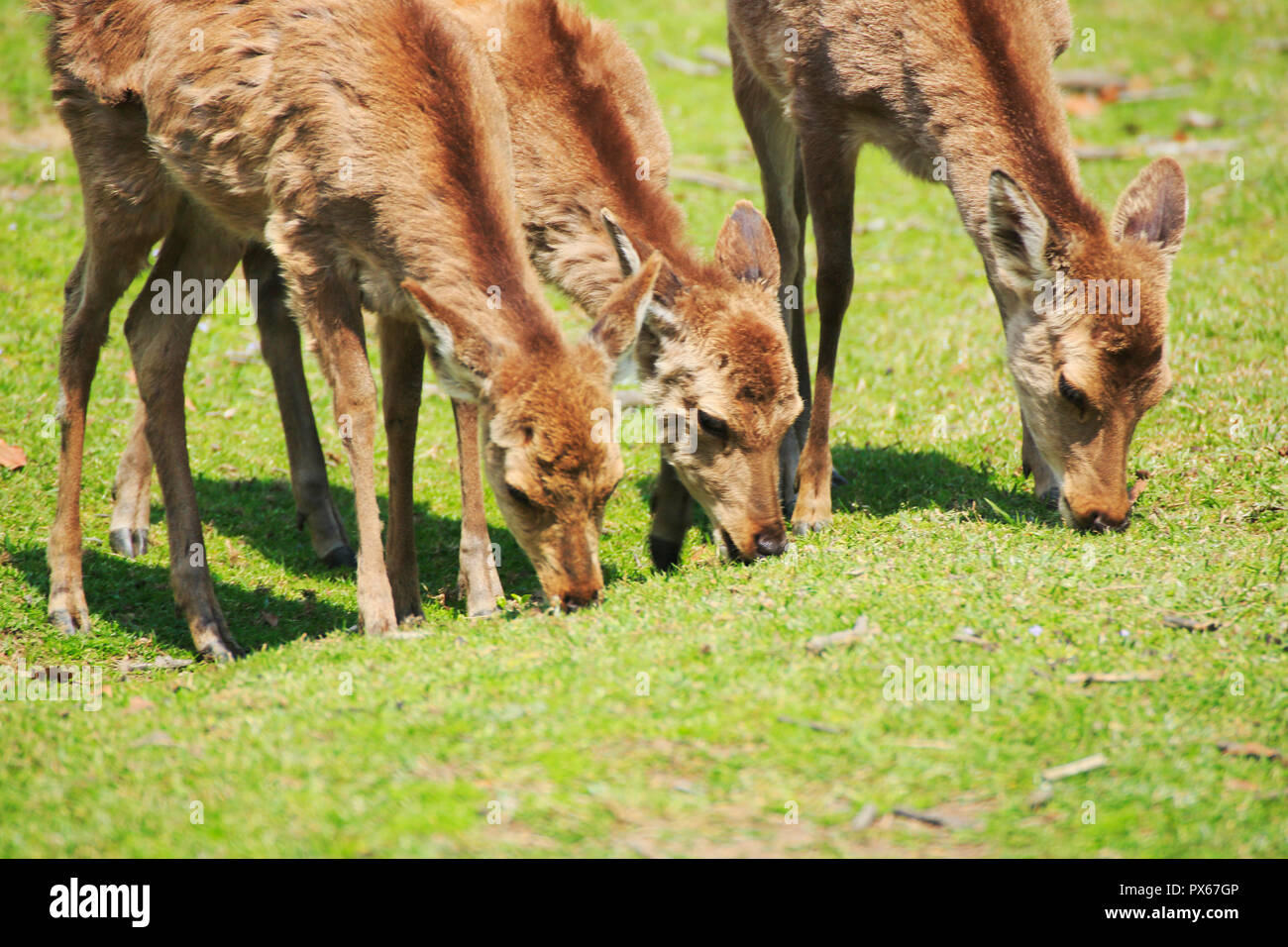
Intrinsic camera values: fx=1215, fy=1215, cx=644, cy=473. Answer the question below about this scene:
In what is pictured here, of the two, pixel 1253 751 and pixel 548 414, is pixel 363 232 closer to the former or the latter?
pixel 548 414

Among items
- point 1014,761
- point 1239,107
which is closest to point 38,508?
point 1014,761

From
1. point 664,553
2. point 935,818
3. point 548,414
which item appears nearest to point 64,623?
point 548,414

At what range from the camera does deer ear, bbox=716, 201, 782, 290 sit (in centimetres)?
654

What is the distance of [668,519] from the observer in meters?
6.96

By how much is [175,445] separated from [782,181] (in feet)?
13.9

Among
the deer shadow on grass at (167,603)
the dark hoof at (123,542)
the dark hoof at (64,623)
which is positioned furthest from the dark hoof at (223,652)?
the dark hoof at (123,542)

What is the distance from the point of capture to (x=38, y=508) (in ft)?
25.3

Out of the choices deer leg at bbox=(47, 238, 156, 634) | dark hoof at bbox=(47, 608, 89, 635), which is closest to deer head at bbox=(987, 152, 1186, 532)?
deer leg at bbox=(47, 238, 156, 634)

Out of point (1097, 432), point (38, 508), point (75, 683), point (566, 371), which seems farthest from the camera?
point (38, 508)

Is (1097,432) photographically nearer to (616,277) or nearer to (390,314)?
(616,277)

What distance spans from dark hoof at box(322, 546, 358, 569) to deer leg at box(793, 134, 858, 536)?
2.85 meters

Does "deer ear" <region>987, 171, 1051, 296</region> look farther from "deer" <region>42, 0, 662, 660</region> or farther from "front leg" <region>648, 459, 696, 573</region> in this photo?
"front leg" <region>648, 459, 696, 573</region>

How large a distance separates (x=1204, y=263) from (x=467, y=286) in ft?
26.9

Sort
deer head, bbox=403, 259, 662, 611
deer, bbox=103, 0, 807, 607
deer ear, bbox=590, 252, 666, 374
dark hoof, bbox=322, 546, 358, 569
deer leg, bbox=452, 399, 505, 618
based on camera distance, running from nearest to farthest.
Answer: deer head, bbox=403, 259, 662, 611 → deer ear, bbox=590, 252, 666, 374 → deer, bbox=103, 0, 807, 607 → deer leg, bbox=452, 399, 505, 618 → dark hoof, bbox=322, 546, 358, 569
